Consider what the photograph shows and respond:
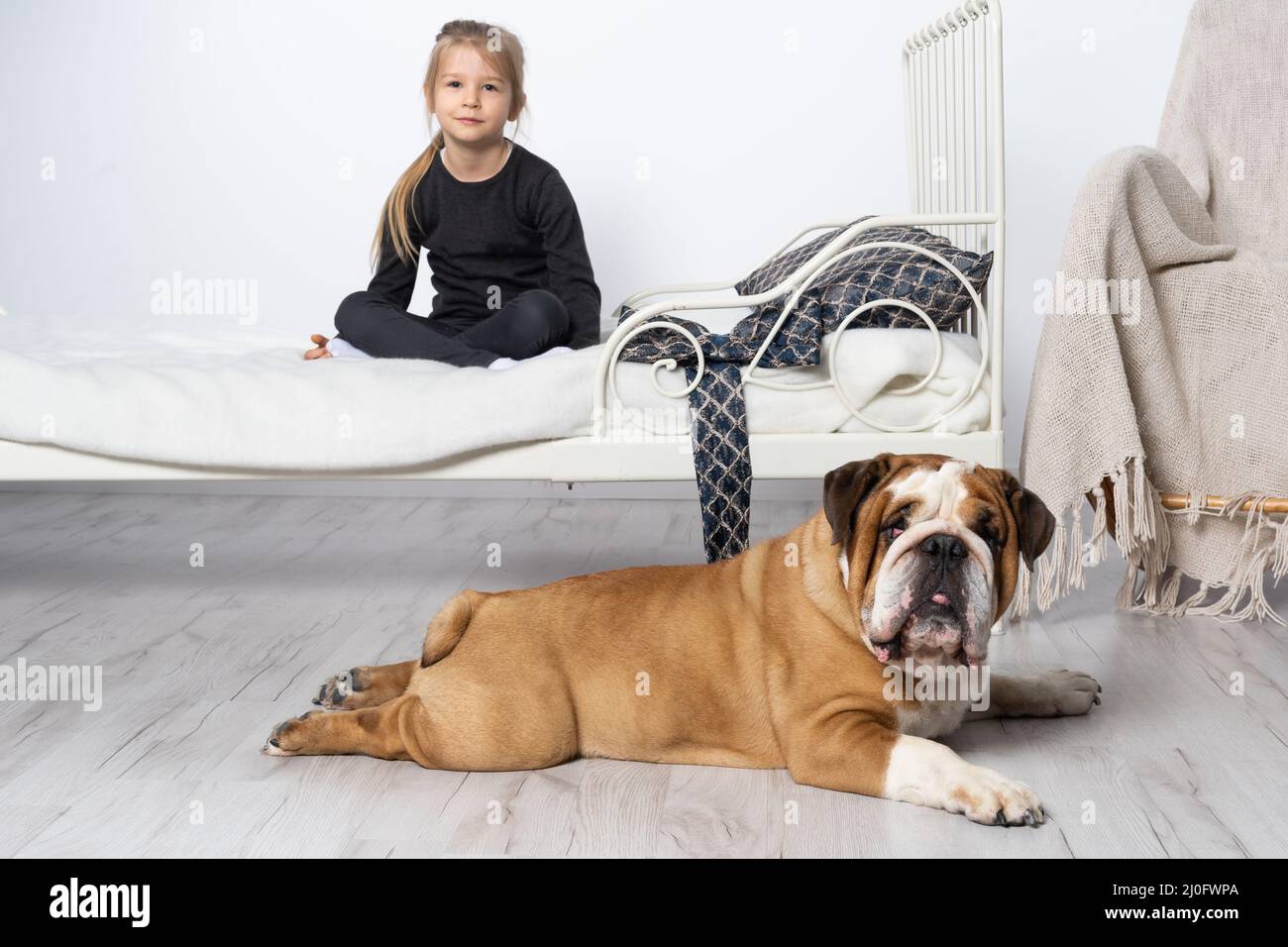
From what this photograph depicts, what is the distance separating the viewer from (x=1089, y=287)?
2.51 m

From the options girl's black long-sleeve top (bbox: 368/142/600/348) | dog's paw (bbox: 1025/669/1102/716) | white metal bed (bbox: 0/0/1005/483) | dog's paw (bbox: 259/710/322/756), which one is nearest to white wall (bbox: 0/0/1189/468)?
girl's black long-sleeve top (bbox: 368/142/600/348)

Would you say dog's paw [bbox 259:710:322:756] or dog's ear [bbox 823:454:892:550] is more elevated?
dog's ear [bbox 823:454:892:550]

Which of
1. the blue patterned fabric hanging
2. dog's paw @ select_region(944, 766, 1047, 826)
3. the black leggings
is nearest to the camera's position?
dog's paw @ select_region(944, 766, 1047, 826)

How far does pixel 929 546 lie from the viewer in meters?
1.64

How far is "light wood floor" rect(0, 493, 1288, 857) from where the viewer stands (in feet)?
5.34

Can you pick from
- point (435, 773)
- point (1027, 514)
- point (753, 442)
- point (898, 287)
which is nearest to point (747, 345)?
point (753, 442)

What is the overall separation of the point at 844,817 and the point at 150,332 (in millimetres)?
2440

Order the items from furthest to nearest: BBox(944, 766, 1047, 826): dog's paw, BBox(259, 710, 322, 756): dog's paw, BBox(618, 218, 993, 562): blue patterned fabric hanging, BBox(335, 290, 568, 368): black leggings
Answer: BBox(335, 290, 568, 368): black leggings < BBox(618, 218, 993, 562): blue patterned fabric hanging < BBox(259, 710, 322, 756): dog's paw < BBox(944, 766, 1047, 826): dog's paw

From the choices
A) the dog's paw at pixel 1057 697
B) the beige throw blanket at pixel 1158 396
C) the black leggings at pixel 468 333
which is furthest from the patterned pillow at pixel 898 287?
the dog's paw at pixel 1057 697

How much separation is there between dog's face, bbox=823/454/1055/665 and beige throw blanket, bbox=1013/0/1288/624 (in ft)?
2.64

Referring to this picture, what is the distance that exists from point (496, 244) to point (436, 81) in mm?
411

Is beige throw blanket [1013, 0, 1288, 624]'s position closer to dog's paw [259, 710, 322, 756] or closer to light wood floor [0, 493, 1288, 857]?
light wood floor [0, 493, 1288, 857]

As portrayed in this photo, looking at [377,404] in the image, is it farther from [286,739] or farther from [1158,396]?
[1158,396]
